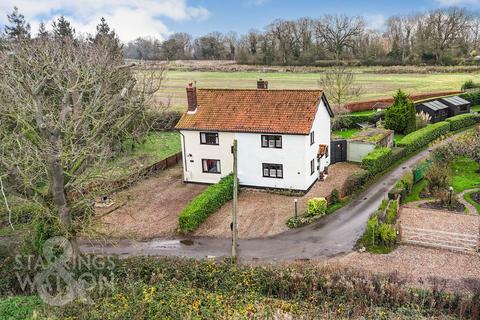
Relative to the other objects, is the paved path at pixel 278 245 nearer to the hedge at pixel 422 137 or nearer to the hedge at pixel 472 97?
the hedge at pixel 422 137

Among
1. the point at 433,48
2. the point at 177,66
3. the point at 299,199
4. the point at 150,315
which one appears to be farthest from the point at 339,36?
the point at 150,315

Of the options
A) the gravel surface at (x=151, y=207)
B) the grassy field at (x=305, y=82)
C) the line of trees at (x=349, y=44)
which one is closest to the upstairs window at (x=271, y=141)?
the gravel surface at (x=151, y=207)

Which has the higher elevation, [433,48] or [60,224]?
[433,48]

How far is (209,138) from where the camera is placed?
34.6 m

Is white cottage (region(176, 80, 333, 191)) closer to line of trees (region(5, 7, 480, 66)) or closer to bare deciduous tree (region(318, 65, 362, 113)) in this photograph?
bare deciduous tree (region(318, 65, 362, 113))

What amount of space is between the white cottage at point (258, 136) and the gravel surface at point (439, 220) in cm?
759

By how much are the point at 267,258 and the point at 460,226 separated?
1184cm

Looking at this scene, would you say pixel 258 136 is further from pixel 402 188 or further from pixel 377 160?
pixel 402 188

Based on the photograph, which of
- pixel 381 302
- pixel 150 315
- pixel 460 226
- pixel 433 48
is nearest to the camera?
pixel 150 315

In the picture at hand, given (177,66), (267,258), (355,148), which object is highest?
(177,66)

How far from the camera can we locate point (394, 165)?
39.3 meters

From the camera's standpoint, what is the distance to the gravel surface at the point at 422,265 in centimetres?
2084

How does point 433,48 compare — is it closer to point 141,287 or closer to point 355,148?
point 355,148

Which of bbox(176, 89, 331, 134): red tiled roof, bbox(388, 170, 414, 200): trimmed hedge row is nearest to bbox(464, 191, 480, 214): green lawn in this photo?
bbox(388, 170, 414, 200): trimmed hedge row
